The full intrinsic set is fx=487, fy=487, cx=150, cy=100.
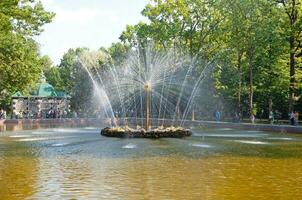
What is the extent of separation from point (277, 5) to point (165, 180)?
127 feet

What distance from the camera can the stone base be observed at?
31.0 m

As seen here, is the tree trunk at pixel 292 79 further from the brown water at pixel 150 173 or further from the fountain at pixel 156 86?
the brown water at pixel 150 173

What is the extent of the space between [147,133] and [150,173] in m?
15.7

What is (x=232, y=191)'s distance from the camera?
12.5 metres

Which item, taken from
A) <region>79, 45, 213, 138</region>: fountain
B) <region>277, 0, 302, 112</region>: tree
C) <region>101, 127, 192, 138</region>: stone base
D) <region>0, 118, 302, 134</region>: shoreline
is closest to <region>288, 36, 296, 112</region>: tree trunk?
<region>277, 0, 302, 112</region>: tree

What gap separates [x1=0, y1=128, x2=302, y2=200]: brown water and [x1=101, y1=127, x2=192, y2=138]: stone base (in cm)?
700

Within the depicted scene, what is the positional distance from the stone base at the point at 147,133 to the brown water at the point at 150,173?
7.00 metres

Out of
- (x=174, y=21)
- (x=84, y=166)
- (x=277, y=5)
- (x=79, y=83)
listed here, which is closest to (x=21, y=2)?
(x=174, y=21)

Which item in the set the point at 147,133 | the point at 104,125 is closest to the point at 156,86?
the point at 104,125

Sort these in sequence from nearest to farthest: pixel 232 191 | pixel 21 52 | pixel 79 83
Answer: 1. pixel 232 191
2. pixel 21 52
3. pixel 79 83

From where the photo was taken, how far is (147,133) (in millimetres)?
31031

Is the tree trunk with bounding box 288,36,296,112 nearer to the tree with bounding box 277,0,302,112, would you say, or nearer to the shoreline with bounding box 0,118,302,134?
the tree with bounding box 277,0,302,112

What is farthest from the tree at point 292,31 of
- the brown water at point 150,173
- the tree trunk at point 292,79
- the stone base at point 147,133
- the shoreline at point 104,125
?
the brown water at point 150,173

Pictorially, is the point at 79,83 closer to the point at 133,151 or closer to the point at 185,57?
the point at 185,57
